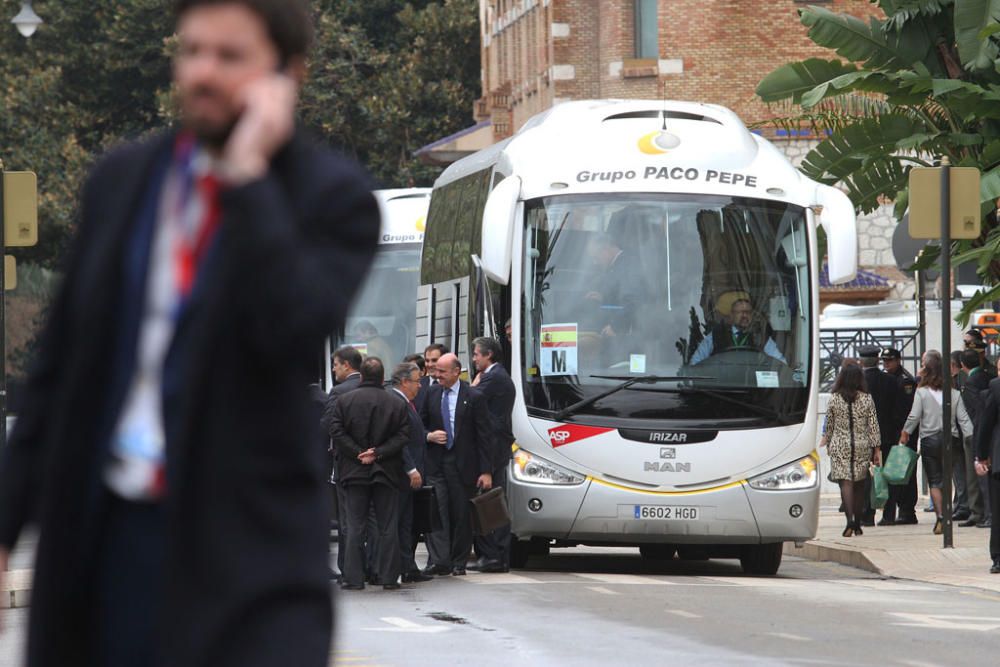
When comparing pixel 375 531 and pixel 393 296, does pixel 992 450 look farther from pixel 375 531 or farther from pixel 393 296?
pixel 393 296

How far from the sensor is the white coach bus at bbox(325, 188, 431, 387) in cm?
2636

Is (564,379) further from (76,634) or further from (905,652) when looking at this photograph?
(76,634)

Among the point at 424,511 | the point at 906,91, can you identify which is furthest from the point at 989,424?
the point at 906,91

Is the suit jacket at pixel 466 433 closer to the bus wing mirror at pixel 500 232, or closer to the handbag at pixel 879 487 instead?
the bus wing mirror at pixel 500 232

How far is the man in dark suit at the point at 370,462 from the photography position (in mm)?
15570

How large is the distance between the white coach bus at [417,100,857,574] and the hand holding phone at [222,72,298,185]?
521 inches

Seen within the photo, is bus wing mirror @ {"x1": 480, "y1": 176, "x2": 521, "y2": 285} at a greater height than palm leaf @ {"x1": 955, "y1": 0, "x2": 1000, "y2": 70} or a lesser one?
lesser

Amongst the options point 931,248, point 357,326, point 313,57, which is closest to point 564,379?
point 931,248

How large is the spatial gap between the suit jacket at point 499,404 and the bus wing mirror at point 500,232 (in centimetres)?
81

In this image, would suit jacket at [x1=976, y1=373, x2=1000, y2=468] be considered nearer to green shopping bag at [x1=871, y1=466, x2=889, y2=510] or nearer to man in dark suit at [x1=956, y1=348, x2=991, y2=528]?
man in dark suit at [x1=956, y1=348, x2=991, y2=528]

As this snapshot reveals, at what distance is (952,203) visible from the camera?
17578mm

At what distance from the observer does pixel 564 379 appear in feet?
55.6

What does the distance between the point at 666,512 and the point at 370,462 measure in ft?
8.08

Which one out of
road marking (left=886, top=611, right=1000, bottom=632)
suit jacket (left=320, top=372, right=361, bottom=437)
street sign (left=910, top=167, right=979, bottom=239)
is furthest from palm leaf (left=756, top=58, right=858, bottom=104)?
road marking (left=886, top=611, right=1000, bottom=632)
